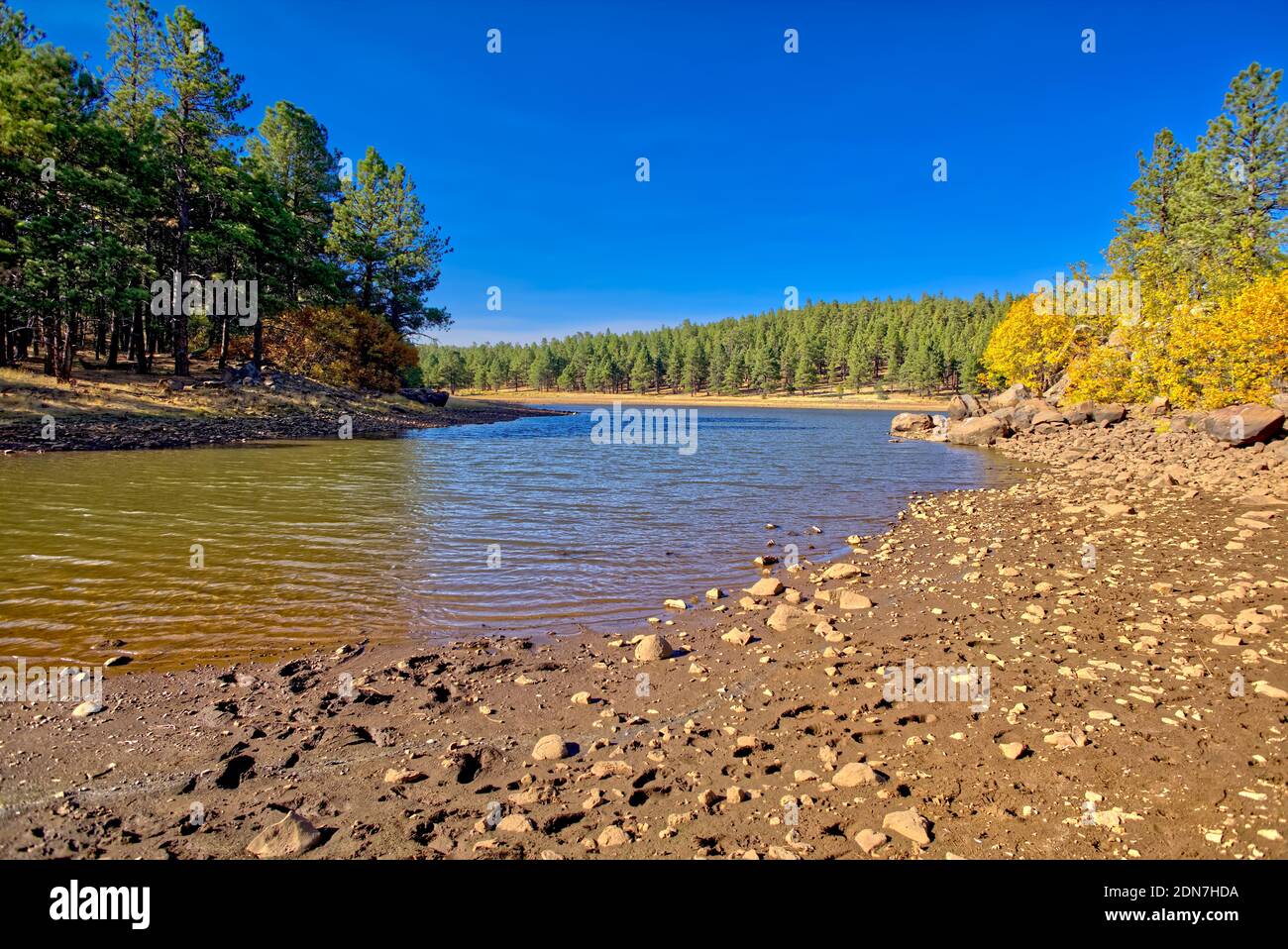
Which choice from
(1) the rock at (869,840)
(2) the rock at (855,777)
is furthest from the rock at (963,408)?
(1) the rock at (869,840)

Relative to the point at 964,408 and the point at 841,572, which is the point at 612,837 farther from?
the point at 964,408

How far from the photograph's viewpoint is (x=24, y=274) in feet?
92.1

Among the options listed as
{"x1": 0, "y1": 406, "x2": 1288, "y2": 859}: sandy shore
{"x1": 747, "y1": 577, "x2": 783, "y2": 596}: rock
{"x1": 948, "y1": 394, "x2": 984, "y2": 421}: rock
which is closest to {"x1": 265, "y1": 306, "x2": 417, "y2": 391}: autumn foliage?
{"x1": 948, "y1": 394, "x2": 984, "y2": 421}: rock

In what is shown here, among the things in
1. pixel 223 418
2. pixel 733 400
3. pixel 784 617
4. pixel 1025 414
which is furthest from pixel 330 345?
pixel 733 400

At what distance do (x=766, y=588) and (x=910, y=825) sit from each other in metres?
5.51

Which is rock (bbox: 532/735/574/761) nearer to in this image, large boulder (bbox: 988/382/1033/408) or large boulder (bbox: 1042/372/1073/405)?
large boulder (bbox: 1042/372/1073/405)

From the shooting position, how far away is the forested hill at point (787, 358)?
12700 centimetres

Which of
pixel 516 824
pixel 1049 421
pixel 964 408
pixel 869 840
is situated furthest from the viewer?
pixel 964 408

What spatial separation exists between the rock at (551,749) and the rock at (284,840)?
1513 millimetres

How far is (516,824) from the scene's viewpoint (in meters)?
3.70

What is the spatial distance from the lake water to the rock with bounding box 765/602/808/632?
5.24ft

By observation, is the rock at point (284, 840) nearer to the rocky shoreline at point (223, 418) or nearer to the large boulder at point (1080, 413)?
the rocky shoreline at point (223, 418)

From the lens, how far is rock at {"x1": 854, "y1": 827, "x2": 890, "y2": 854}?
11.1 ft

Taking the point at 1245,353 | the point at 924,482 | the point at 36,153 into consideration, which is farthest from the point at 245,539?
the point at 1245,353
